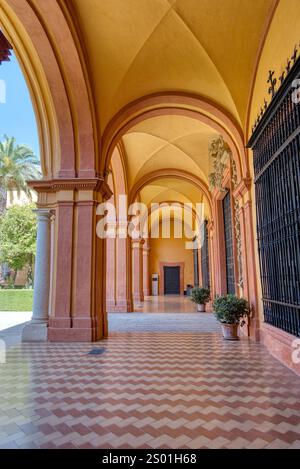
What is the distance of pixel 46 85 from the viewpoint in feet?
22.1

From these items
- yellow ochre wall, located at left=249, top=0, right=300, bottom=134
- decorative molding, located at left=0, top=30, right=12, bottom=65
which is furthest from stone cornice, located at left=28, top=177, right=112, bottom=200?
yellow ochre wall, located at left=249, top=0, right=300, bottom=134

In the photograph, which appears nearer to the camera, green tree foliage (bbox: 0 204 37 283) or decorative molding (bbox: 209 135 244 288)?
decorative molding (bbox: 209 135 244 288)

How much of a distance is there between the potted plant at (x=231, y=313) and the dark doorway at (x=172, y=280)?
1898 centimetres

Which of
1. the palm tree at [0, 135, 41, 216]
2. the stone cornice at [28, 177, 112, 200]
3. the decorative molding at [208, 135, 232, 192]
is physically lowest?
the stone cornice at [28, 177, 112, 200]

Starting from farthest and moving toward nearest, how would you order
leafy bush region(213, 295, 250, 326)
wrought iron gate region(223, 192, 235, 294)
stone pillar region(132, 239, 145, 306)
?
stone pillar region(132, 239, 145, 306)
wrought iron gate region(223, 192, 235, 294)
leafy bush region(213, 295, 250, 326)

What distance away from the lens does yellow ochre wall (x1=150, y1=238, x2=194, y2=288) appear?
25.5 m

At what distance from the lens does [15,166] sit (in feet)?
A: 67.0

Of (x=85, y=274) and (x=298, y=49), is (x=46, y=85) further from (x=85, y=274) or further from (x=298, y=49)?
(x=298, y=49)

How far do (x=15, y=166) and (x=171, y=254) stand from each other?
45.1ft

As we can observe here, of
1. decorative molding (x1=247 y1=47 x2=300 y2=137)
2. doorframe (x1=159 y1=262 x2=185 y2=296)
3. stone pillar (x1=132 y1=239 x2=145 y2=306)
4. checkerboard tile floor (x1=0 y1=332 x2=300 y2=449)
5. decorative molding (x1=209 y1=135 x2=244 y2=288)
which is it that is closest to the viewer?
checkerboard tile floor (x1=0 y1=332 x2=300 y2=449)

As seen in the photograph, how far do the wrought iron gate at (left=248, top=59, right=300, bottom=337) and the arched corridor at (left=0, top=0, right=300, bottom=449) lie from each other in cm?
3

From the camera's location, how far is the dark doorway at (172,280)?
25.6 metres

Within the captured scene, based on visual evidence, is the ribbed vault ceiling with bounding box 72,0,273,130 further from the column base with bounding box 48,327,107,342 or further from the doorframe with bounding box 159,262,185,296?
the doorframe with bounding box 159,262,185,296

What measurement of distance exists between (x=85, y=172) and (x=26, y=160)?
16118 millimetres
